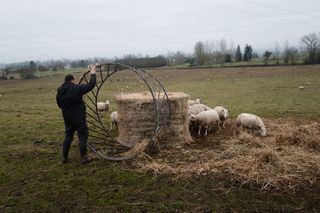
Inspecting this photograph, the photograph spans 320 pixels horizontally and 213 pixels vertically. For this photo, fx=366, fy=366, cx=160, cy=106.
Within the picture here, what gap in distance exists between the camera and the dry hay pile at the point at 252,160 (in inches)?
335

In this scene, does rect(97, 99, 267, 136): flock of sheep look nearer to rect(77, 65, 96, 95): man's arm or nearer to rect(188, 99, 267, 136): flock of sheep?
rect(188, 99, 267, 136): flock of sheep

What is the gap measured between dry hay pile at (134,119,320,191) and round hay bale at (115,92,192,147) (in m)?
0.52

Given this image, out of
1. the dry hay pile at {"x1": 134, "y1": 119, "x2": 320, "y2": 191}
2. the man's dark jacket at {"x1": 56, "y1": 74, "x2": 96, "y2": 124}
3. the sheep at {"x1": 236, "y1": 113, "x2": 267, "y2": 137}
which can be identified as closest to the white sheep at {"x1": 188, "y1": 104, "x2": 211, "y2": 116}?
the dry hay pile at {"x1": 134, "y1": 119, "x2": 320, "y2": 191}

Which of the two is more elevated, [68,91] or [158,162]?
[68,91]

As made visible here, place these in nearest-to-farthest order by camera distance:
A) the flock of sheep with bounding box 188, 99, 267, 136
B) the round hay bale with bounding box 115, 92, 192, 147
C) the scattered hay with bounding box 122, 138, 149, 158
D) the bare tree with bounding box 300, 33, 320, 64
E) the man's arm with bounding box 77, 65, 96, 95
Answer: the man's arm with bounding box 77, 65, 96, 95 → the scattered hay with bounding box 122, 138, 149, 158 → the round hay bale with bounding box 115, 92, 192, 147 → the flock of sheep with bounding box 188, 99, 267, 136 → the bare tree with bounding box 300, 33, 320, 64

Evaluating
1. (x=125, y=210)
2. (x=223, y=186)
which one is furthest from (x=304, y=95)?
(x=125, y=210)

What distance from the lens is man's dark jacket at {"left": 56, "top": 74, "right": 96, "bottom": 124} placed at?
990 cm

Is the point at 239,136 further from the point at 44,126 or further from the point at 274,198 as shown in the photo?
the point at 44,126

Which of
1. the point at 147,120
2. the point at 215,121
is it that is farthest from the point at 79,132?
the point at 215,121

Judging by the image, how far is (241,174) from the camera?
869cm

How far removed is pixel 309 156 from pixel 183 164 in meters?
3.40

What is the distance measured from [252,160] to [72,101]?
504 cm

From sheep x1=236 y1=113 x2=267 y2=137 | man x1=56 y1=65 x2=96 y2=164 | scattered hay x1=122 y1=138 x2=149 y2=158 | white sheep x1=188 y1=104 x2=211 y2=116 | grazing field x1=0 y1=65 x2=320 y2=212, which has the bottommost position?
grazing field x1=0 y1=65 x2=320 y2=212

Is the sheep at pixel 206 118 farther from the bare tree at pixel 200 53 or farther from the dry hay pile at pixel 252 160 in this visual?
the bare tree at pixel 200 53
